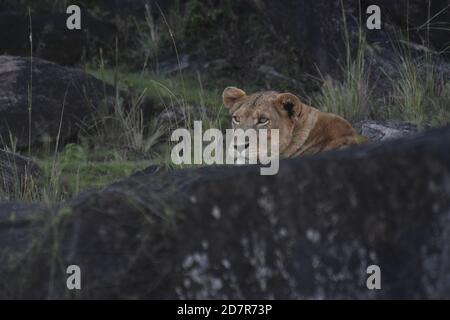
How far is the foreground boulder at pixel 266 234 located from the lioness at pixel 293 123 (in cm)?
210

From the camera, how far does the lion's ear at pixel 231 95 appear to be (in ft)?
22.0

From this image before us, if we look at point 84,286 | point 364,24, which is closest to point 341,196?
point 84,286

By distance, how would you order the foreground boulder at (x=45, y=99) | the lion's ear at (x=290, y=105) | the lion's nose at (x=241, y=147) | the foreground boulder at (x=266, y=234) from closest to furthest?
the foreground boulder at (x=266, y=234)
the lion's nose at (x=241, y=147)
the lion's ear at (x=290, y=105)
the foreground boulder at (x=45, y=99)

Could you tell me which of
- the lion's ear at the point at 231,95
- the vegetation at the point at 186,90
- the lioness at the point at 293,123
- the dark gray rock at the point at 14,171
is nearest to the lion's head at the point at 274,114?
the lioness at the point at 293,123

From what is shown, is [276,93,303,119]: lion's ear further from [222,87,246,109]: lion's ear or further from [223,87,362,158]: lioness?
[222,87,246,109]: lion's ear

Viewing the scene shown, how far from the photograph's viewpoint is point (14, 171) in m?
7.93

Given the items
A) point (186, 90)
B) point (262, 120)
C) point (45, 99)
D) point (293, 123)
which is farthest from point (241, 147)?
point (186, 90)

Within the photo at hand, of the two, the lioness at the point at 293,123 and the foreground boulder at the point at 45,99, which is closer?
the lioness at the point at 293,123

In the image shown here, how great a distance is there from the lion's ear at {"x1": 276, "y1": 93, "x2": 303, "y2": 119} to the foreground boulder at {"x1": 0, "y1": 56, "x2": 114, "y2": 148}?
3.83 metres

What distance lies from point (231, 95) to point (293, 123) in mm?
501

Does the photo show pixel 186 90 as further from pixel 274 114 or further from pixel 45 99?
pixel 274 114

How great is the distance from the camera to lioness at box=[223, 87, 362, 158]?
6349 mm

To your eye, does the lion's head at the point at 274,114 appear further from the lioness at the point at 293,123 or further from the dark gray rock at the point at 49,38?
the dark gray rock at the point at 49,38

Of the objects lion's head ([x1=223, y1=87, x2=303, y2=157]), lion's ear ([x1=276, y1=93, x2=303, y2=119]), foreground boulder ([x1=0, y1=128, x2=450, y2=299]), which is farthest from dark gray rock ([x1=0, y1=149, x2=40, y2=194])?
foreground boulder ([x1=0, y1=128, x2=450, y2=299])
